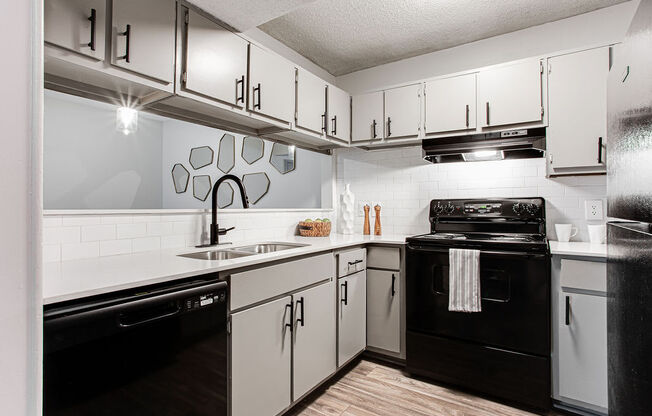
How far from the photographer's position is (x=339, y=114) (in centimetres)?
287

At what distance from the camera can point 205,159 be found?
2314 mm

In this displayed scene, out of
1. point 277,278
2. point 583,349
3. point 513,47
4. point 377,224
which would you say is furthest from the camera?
point 377,224

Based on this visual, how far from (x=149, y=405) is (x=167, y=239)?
36.7 inches

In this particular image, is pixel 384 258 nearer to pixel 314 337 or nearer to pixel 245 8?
pixel 314 337

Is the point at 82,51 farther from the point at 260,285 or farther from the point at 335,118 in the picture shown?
the point at 335,118

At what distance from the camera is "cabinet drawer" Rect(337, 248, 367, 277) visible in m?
2.26

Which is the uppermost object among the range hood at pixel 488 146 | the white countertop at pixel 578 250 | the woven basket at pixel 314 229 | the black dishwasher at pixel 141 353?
the range hood at pixel 488 146

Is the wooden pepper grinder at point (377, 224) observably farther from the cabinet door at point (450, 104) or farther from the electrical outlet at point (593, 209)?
the electrical outlet at point (593, 209)

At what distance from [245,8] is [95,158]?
3.63ft

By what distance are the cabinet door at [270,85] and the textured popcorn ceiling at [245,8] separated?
0.71 ft

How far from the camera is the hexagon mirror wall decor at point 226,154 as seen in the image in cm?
241

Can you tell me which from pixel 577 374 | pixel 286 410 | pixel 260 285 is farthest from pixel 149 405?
pixel 577 374

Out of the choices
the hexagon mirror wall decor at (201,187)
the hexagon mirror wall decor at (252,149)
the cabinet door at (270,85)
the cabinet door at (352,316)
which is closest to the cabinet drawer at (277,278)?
the cabinet door at (352,316)

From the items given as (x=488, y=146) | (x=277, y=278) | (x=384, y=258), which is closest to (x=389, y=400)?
(x=384, y=258)
